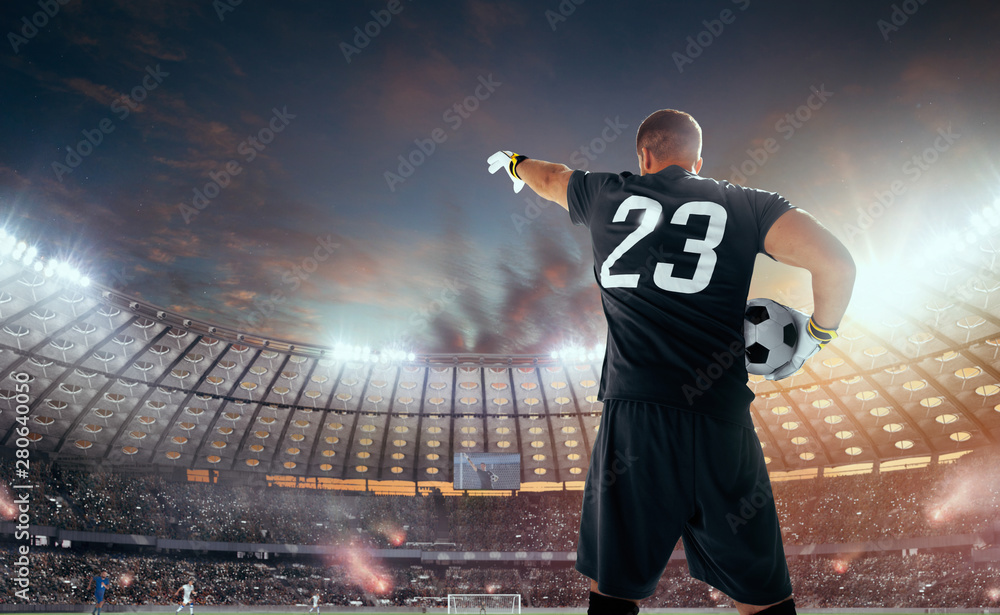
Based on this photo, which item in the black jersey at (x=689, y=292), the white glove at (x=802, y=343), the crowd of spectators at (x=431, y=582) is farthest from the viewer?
the crowd of spectators at (x=431, y=582)

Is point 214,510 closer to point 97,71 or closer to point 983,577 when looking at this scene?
point 97,71

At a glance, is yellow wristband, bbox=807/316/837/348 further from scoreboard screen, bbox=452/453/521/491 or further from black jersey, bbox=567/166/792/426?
scoreboard screen, bbox=452/453/521/491

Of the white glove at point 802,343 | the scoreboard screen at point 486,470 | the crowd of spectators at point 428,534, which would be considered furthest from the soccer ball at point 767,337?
the scoreboard screen at point 486,470

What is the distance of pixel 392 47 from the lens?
53.1 feet

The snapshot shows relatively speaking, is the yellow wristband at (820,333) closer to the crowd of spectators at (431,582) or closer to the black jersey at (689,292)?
the black jersey at (689,292)

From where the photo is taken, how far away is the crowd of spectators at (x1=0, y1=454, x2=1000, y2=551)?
1315 inches

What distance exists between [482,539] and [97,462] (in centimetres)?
2741

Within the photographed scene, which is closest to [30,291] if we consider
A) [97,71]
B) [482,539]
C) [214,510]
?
[97,71]

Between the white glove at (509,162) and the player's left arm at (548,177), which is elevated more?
the white glove at (509,162)

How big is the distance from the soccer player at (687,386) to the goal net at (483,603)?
3495 cm

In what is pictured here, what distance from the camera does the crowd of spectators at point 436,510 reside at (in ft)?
110

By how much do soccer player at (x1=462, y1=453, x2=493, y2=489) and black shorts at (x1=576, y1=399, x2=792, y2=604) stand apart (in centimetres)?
4305

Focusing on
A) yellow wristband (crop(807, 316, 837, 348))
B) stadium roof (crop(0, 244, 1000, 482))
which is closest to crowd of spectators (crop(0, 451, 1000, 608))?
stadium roof (crop(0, 244, 1000, 482))

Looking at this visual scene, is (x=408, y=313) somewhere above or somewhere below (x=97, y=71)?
below
